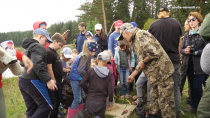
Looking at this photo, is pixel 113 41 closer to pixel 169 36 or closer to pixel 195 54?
pixel 169 36

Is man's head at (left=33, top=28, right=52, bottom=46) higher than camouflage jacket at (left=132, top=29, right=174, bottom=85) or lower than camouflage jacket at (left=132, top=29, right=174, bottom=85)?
higher

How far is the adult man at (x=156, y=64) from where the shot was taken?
7.80 ft

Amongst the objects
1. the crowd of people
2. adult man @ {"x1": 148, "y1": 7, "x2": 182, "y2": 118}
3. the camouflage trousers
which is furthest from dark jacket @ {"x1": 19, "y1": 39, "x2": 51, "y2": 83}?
adult man @ {"x1": 148, "y1": 7, "x2": 182, "y2": 118}

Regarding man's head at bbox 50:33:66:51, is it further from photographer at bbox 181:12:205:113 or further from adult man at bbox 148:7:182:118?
photographer at bbox 181:12:205:113

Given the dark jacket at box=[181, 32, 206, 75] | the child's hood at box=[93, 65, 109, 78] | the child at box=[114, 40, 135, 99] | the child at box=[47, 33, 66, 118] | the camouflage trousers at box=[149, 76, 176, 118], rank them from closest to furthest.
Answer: the camouflage trousers at box=[149, 76, 176, 118] → the child at box=[47, 33, 66, 118] → the child's hood at box=[93, 65, 109, 78] → the dark jacket at box=[181, 32, 206, 75] → the child at box=[114, 40, 135, 99]

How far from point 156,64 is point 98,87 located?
1.14m

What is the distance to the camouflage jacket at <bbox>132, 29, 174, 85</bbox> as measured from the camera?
93.4 inches

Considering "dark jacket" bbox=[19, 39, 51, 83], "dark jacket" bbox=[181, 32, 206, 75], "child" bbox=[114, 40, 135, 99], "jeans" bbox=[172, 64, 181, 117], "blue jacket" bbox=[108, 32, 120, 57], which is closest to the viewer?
"dark jacket" bbox=[19, 39, 51, 83]

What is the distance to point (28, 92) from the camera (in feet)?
8.10

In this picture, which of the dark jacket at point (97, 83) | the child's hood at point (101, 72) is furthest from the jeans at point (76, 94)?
the child's hood at point (101, 72)

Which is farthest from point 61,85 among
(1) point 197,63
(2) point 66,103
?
(1) point 197,63

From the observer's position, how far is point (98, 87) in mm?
2846

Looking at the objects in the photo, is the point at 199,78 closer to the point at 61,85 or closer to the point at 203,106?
the point at 203,106

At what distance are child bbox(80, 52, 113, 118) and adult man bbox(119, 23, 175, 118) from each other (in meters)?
0.73
